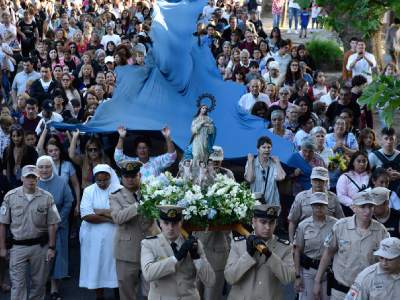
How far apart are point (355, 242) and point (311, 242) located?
83cm

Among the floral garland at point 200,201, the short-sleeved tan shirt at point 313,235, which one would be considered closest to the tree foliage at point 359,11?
the floral garland at point 200,201

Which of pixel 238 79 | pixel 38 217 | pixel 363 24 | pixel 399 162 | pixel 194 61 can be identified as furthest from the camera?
pixel 238 79

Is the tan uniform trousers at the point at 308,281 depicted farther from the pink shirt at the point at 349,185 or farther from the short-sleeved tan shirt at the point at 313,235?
the pink shirt at the point at 349,185

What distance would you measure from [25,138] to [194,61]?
3158mm

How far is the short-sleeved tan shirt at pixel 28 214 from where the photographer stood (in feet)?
33.6

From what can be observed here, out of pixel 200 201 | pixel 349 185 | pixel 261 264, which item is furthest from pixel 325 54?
pixel 261 264

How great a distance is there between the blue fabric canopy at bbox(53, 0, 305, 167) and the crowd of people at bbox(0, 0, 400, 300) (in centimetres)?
28

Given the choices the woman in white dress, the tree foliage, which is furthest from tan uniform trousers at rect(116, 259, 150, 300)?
the tree foliage

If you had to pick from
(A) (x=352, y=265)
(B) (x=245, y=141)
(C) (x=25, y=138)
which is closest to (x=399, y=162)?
(B) (x=245, y=141)

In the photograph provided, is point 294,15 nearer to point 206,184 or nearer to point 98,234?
point 98,234

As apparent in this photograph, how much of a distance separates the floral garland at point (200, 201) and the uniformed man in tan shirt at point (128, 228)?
651 mm

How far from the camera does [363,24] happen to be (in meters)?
7.47

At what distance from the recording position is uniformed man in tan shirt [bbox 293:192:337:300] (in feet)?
31.0

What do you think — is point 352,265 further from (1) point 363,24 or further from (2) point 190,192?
(1) point 363,24
